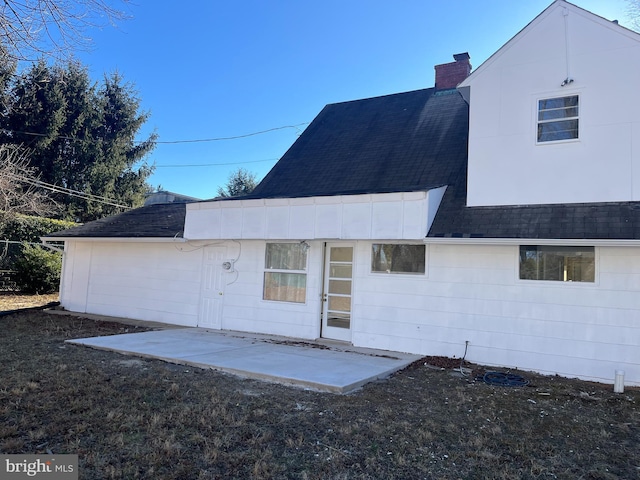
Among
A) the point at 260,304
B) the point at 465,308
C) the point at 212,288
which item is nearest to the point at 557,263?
the point at 465,308

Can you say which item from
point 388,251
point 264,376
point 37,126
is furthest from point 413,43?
point 37,126

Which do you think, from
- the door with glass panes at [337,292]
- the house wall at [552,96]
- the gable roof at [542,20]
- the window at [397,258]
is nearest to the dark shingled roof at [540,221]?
the house wall at [552,96]

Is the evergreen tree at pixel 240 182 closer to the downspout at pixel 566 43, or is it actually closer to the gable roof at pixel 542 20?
the gable roof at pixel 542 20

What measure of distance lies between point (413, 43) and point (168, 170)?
23.0 metres

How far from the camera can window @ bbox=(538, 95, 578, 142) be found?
7.74 metres

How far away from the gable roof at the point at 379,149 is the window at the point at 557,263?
2572mm

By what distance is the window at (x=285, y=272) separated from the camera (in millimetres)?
9898

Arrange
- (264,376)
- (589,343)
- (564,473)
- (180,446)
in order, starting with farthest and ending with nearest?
(589,343), (264,376), (180,446), (564,473)

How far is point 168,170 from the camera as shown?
30.6m

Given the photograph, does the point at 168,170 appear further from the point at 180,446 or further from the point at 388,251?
the point at 180,446

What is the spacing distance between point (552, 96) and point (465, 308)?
4.35 m

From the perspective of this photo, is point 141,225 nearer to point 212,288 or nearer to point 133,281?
point 133,281

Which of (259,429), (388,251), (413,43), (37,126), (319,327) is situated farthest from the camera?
(37,126)

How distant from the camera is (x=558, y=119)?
788cm
